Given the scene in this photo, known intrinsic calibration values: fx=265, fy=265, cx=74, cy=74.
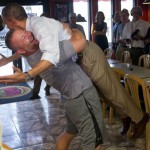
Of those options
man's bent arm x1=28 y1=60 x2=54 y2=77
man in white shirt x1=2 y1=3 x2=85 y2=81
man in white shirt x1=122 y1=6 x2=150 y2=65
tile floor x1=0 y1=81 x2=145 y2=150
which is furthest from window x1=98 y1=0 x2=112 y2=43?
man's bent arm x1=28 y1=60 x2=54 y2=77

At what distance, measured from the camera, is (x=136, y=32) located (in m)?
5.47

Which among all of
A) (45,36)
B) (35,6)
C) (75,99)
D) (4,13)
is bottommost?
(75,99)

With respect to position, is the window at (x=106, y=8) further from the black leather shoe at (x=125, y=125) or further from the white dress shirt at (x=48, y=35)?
the white dress shirt at (x=48, y=35)

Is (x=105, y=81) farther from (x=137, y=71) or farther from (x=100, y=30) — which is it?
(x=100, y=30)

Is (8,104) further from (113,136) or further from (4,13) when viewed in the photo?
(4,13)

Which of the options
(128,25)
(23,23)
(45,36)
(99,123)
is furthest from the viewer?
(128,25)

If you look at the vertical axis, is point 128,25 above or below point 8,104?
above

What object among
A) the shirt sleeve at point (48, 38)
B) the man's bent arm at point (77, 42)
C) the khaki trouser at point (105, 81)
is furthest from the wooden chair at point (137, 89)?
the shirt sleeve at point (48, 38)

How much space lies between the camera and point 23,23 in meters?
1.84

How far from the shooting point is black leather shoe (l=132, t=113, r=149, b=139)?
305cm

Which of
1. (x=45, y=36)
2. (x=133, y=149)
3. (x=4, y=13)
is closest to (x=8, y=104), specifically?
(x=133, y=149)

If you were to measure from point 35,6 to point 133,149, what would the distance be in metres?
5.89

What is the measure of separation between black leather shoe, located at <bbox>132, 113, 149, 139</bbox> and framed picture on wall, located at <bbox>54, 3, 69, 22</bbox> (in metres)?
5.64

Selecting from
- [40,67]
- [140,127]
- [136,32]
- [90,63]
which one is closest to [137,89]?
[140,127]
